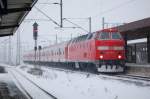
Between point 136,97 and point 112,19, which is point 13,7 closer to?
point 136,97

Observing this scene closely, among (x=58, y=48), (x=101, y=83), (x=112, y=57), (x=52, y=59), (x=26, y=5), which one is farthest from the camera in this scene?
(x=52, y=59)

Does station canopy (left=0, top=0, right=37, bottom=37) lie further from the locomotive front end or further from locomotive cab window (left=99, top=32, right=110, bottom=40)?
locomotive cab window (left=99, top=32, right=110, bottom=40)

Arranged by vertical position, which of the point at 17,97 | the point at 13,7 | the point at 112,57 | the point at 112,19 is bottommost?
the point at 17,97

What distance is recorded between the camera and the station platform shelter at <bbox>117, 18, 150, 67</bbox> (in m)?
27.1

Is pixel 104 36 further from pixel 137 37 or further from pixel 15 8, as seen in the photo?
pixel 15 8

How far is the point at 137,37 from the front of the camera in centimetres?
3738

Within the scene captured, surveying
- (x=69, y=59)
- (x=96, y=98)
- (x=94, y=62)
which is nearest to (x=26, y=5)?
(x=96, y=98)

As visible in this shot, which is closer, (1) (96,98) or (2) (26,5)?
(2) (26,5)

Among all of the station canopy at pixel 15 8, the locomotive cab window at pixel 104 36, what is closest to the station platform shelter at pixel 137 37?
the locomotive cab window at pixel 104 36

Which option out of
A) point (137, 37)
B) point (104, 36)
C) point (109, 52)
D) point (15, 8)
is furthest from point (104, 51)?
point (15, 8)

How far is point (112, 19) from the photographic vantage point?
18375 cm

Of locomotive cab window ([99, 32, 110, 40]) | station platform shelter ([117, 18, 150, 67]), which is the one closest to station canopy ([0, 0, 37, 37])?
locomotive cab window ([99, 32, 110, 40])

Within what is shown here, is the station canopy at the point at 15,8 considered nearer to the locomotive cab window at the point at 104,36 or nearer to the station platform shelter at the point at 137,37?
the locomotive cab window at the point at 104,36

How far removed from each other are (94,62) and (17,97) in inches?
408
